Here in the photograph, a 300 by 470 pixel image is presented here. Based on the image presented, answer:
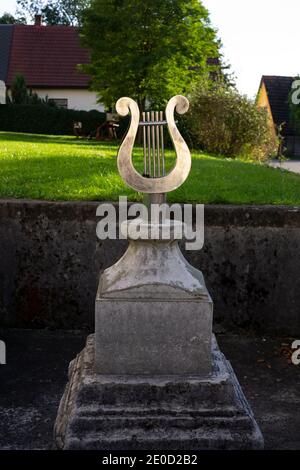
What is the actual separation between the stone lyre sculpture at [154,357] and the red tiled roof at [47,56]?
33.5m

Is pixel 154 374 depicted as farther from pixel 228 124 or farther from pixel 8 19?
pixel 8 19

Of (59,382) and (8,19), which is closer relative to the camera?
(59,382)

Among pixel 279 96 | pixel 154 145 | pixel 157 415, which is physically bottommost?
pixel 157 415

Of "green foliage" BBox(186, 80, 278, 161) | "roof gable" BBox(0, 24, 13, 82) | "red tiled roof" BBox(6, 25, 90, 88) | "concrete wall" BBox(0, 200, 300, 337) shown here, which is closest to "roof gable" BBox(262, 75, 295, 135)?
"red tiled roof" BBox(6, 25, 90, 88)

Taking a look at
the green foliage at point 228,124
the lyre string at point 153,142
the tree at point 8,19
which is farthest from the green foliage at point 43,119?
the tree at point 8,19

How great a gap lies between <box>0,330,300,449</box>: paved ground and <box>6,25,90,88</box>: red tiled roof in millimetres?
31824

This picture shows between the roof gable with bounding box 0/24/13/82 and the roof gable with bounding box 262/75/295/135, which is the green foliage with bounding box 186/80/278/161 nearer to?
the roof gable with bounding box 0/24/13/82

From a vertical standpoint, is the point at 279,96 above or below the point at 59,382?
above

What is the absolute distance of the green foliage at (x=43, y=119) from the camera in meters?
29.3

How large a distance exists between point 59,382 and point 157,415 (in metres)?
1.45

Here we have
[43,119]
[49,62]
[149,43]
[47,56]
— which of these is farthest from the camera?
[47,56]

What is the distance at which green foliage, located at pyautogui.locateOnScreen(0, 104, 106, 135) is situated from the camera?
29.3 m

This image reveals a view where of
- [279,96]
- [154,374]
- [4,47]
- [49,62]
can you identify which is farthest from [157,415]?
[279,96]

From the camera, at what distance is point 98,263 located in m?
5.64
